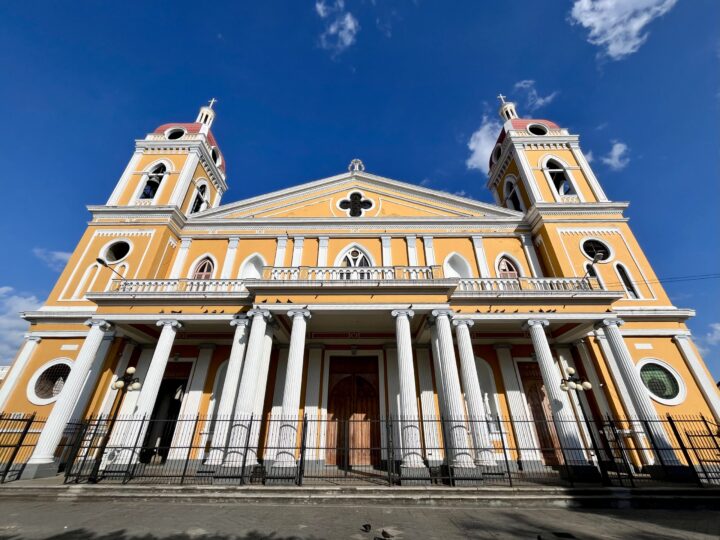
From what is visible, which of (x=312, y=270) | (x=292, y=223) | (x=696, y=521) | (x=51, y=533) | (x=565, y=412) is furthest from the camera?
(x=292, y=223)

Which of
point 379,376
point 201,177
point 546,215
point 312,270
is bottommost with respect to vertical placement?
point 379,376

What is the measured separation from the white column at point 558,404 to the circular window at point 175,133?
22.4 meters

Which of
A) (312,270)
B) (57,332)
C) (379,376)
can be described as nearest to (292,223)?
(312,270)

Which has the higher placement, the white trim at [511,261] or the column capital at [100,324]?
the white trim at [511,261]

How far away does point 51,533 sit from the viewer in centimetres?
580

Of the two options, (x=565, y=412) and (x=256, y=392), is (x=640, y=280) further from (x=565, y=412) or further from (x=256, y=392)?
(x=256, y=392)

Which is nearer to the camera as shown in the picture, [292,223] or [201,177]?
[292,223]

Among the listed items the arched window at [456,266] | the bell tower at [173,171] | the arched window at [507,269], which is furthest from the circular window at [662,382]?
the bell tower at [173,171]

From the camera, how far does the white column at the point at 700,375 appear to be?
12.2 metres

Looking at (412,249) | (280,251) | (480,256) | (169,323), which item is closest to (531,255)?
(480,256)

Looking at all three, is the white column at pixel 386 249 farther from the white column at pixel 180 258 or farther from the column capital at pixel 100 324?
the column capital at pixel 100 324

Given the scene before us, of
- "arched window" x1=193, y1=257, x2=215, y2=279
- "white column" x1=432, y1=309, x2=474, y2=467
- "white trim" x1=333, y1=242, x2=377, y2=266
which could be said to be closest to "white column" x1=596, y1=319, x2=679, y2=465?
"white column" x1=432, y1=309, x2=474, y2=467

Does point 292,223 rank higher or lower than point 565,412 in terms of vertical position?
higher

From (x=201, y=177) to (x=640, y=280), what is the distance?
2420cm
